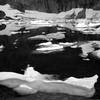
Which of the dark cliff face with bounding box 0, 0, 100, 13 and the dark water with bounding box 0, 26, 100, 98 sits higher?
the dark cliff face with bounding box 0, 0, 100, 13

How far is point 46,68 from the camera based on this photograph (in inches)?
229

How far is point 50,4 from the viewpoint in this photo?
1090 inches

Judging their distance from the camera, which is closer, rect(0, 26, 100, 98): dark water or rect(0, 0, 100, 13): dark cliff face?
rect(0, 26, 100, 98): dark water

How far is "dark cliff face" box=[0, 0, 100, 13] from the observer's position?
83.9 feet

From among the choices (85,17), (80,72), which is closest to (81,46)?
(80,72)

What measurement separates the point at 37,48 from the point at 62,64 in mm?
1952

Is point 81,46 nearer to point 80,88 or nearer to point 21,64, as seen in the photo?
point 21,64

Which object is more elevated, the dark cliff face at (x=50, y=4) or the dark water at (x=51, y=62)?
the dark cliff face at (x=50, y=4)

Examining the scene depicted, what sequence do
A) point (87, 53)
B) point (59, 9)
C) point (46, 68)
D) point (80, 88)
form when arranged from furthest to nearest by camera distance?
1. point (59, 9)
2. point (87, 53)
3. point (46, 68)
4. point (80, 88)

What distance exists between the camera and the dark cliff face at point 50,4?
83.9 feet

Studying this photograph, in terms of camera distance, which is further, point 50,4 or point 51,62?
point 50,4

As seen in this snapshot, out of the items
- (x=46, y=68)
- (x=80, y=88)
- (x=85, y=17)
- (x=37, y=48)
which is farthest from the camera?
(x=85, y=17)

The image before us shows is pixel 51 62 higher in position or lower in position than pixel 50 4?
lower

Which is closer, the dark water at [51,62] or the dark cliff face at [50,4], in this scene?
the dark water at [51,62]
